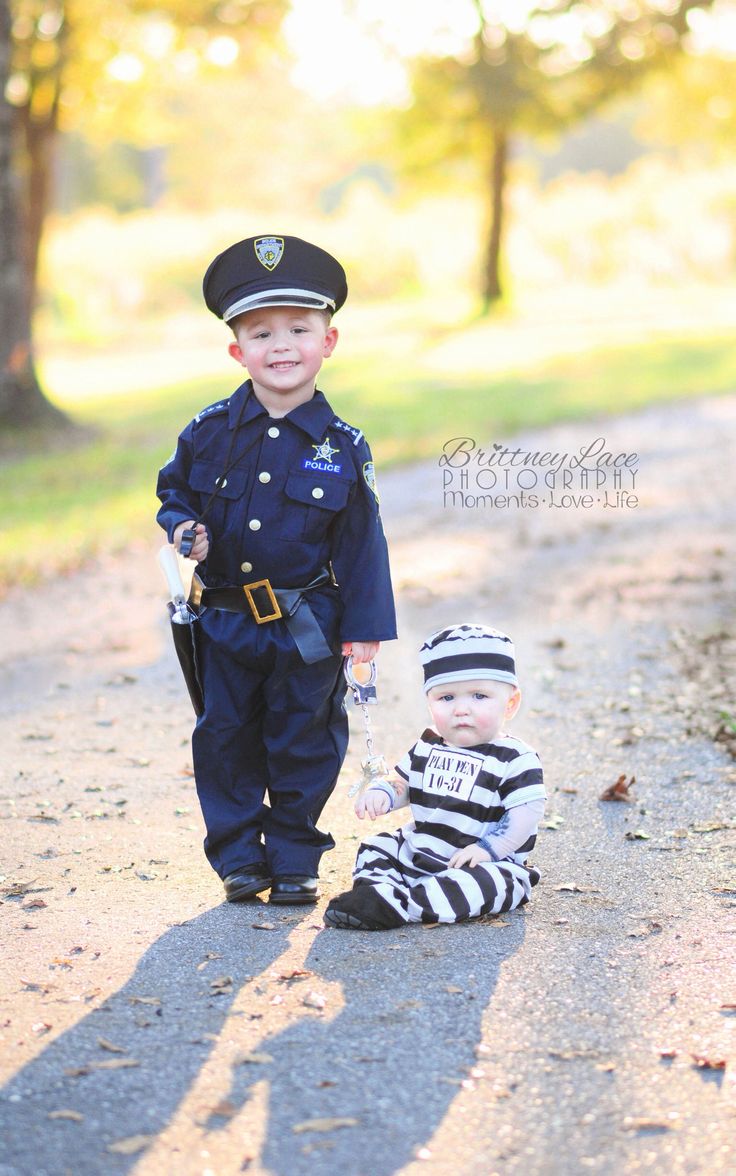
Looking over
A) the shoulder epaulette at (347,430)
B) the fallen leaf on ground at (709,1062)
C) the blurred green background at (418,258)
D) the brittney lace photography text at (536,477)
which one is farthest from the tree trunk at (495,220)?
the fallen leaf on ground at (709,1062)

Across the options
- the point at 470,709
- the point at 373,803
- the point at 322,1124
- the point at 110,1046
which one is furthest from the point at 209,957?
the point at 470,709

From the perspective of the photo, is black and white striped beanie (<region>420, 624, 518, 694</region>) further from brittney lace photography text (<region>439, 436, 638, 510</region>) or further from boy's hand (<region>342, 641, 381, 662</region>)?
brittney lace photography text (<region>439, 436, 638, 510</region>)

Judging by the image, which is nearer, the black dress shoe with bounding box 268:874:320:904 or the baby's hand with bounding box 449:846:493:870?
the baby's hand with bounding box 449:846:493:870

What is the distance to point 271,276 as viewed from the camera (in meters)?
3.85

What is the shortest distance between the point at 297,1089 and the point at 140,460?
34.8 feet

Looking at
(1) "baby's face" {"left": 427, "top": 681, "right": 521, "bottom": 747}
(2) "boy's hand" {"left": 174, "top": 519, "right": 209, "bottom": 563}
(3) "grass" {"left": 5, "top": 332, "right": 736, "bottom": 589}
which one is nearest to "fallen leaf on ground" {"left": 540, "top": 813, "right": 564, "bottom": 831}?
(1) "baby's face" {"left": 427, "top": 681, "right": 521, "bottom": 747}

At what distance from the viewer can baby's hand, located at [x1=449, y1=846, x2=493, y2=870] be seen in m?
3.85

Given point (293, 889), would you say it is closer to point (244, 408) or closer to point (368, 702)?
point (368, 702)

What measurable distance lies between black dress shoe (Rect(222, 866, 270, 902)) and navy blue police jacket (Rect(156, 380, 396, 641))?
0.73 metres

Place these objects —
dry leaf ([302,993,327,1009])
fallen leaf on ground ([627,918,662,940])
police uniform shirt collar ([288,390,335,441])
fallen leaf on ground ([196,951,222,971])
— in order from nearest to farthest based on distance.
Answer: dry leaf ([302,993,327,1009]), fallen leaf on ground ([196,951,222,971]), fallen leaf on ground ([627,918,662,940]), police uniform shirt collar ([288,390,335,441])

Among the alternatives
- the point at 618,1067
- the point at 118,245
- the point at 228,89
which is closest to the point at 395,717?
the point at 618,1067

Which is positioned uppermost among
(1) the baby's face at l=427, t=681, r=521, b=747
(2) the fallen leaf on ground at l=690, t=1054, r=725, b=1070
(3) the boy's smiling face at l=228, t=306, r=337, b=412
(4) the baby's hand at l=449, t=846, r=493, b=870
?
(3) the boy's smiling face at l=228, t=306, r=337, b=412

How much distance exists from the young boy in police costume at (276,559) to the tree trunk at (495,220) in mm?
Answer: 22535

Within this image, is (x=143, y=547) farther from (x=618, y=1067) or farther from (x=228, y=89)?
(x=228, y=89)
